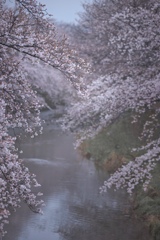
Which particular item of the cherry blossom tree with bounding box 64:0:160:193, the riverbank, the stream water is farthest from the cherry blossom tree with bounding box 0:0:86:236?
the riverbank

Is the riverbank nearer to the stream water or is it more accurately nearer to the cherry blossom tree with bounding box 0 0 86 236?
the stream water

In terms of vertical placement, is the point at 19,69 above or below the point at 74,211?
below

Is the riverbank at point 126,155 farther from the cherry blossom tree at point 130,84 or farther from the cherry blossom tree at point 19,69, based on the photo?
the cherry blossom tree at point 19,69

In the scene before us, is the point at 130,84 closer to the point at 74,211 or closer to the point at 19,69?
the point at 74,211

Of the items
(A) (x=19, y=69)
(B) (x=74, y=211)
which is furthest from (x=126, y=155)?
(A) (x=19, y=69)

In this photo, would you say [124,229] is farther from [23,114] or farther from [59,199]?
[23,114]

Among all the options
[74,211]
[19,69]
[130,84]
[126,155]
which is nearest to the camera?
[19,69]
